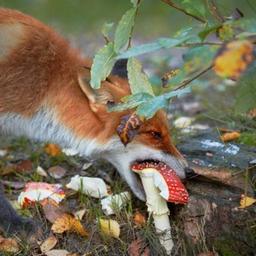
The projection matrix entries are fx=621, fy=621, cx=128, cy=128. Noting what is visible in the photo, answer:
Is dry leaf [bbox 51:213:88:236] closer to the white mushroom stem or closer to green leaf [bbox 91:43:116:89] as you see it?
the white mushroom stem

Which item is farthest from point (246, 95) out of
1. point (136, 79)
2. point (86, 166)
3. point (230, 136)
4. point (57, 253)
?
point (86, 166)

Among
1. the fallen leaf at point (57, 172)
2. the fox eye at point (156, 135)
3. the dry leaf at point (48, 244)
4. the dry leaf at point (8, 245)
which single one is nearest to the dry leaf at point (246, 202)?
the fox eye at point (156, 135)

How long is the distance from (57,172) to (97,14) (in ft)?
35.5

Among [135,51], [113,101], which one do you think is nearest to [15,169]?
[113,101]

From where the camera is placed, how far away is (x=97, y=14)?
618 inches

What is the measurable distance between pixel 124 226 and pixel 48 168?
136 cm

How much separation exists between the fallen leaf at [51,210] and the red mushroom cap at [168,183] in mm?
703

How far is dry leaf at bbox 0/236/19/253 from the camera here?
418 cm

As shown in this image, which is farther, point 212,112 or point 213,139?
point 212,112

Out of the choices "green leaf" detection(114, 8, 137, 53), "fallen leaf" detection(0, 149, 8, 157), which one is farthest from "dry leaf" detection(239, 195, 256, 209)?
"fallen leaf" detection(0, 149, 8, 157)

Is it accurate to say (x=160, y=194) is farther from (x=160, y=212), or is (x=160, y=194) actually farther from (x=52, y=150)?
(x=52, y=150)

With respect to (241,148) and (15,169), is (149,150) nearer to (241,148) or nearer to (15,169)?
(241,148)

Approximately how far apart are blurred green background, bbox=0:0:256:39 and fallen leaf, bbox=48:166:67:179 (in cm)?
684

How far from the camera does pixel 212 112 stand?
20.4 ft
